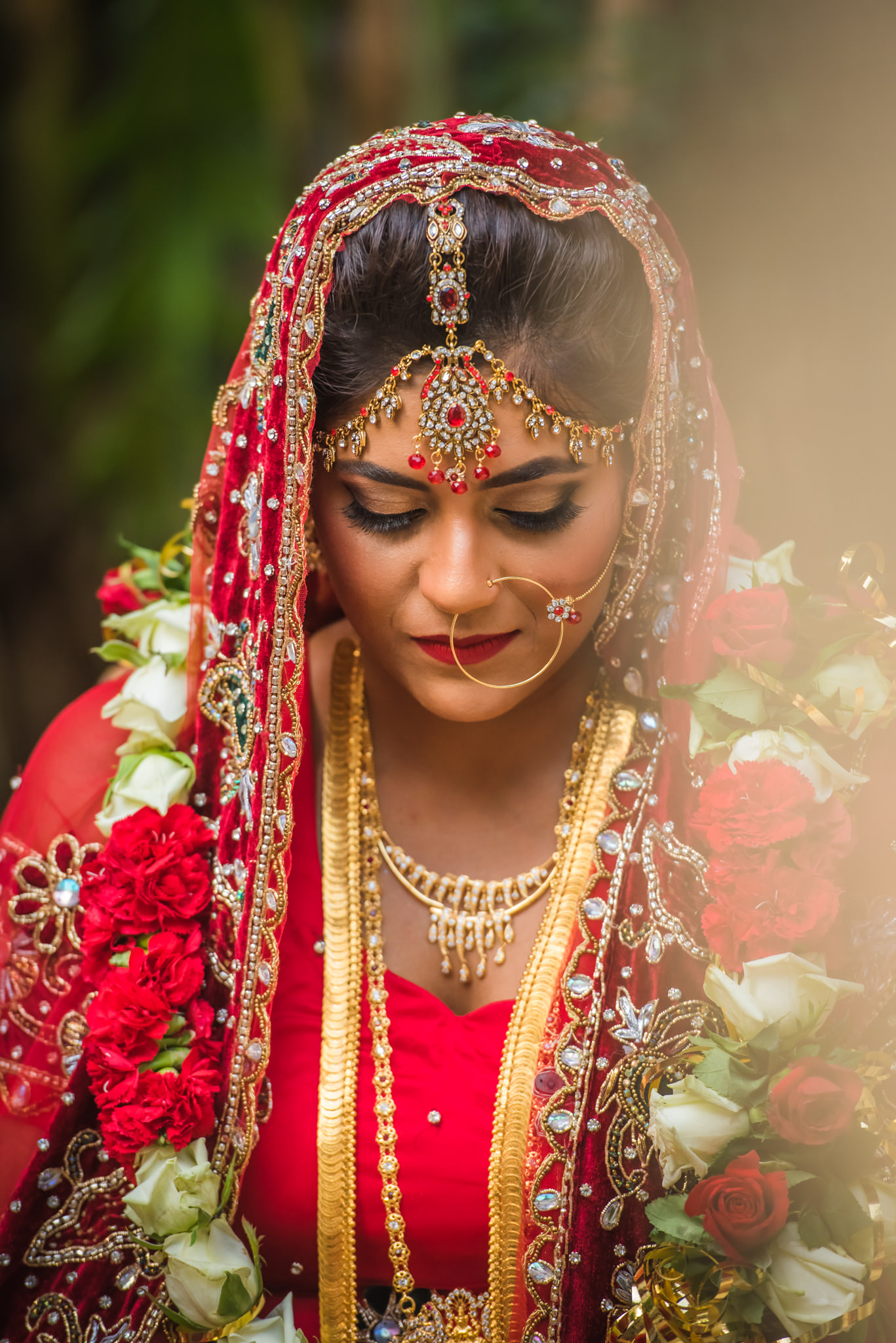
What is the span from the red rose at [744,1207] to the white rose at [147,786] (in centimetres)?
73

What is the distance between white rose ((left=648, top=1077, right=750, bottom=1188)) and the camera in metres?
1.15

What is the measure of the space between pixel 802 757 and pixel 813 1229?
0.46 meters

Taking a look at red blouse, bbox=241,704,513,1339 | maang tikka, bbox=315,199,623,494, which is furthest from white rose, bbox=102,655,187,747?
maang tikka, bbox=315,199,623,494

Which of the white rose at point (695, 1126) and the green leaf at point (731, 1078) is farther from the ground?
the green leaf at point (731, 1078)

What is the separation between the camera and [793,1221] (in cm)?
114

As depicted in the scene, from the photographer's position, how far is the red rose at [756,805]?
3.98ft

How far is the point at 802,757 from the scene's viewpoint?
125cm

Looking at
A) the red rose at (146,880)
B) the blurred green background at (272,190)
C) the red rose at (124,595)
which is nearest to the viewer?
the red rose at (146,880)

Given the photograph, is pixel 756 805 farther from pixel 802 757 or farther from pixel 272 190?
pixel 272 190

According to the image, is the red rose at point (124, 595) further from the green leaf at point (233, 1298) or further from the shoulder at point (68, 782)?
the green leaf at point (233, 1298)

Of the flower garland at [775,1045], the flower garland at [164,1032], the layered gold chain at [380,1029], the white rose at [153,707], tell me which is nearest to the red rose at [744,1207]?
the flower garland at [775,1045]

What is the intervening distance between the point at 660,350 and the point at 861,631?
0.38m

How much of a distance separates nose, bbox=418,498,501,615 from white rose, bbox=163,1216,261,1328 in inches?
27.9

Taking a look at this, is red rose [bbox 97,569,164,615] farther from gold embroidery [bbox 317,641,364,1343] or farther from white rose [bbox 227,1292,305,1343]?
white rose [bbox 227,1292,305,1343]
